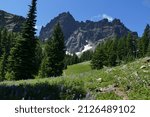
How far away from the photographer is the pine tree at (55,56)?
73500 millimetres

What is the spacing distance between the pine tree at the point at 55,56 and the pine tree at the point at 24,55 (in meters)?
15.0

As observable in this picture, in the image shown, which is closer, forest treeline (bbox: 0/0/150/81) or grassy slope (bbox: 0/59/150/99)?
grassy slope (bbox: 0/59/150/99)

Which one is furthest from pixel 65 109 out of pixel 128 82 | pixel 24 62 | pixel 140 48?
pixel 140 48

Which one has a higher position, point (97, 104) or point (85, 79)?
point (85, 79)

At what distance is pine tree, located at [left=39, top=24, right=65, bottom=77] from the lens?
7350cm

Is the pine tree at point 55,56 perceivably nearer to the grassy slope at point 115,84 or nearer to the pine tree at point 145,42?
the grassy slope at point 115,84

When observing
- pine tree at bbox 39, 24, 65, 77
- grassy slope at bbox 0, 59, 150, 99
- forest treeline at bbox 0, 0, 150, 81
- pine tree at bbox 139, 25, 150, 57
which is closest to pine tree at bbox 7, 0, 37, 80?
forest treeline at bbox 0, 0, 150, 81

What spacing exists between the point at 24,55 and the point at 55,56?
17413mm

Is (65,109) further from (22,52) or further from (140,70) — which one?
(22,52)

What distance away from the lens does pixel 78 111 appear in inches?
384

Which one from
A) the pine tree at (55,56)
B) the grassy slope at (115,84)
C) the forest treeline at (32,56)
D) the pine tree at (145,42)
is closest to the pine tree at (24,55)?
the forest treeline at (32,56)

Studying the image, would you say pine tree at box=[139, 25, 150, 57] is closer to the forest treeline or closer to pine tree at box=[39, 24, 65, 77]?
the forest treeline

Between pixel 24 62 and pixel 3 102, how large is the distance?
47.2m

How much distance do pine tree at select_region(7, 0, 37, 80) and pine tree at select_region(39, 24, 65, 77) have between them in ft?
49.3
